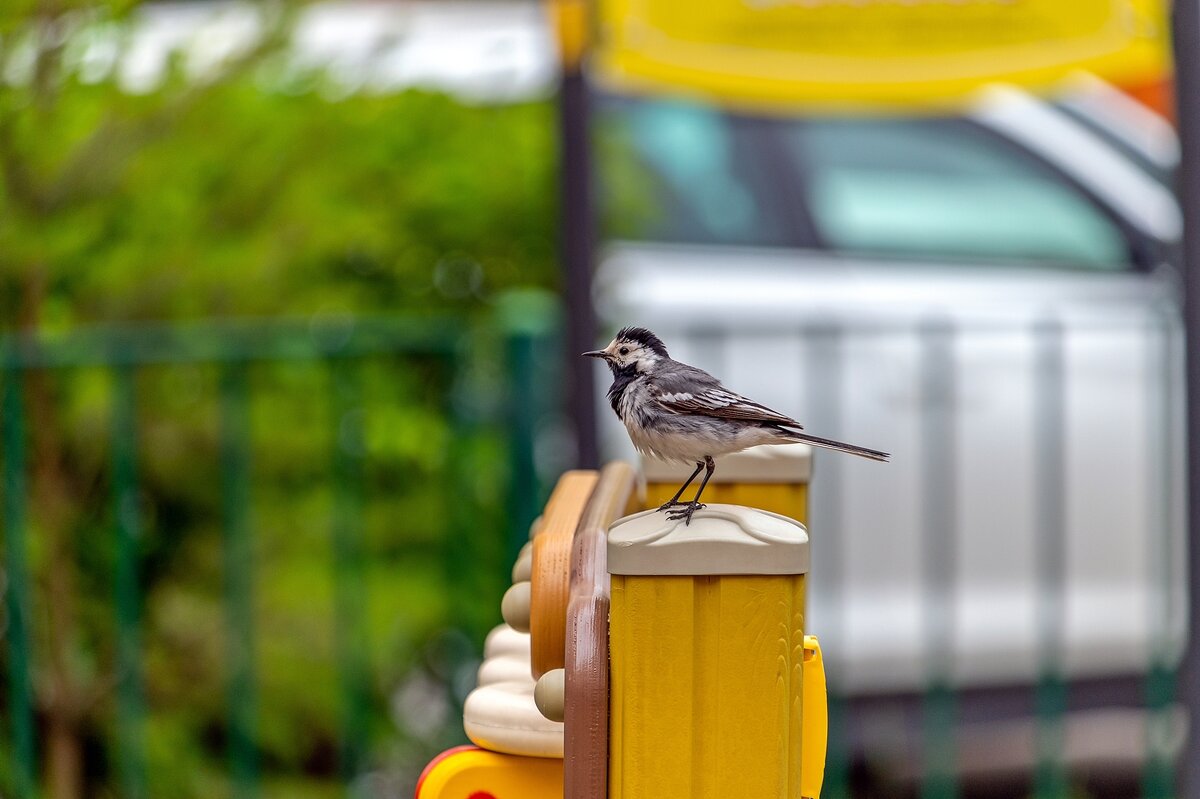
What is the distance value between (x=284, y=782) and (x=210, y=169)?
1.71 m

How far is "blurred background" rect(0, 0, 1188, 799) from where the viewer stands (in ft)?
11.7

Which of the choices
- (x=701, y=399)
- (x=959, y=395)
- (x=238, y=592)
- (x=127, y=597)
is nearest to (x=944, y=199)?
(x=959, y=395)

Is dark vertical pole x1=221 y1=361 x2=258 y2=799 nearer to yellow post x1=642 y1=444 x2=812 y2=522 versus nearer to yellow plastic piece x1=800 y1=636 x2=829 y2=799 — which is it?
yellow post x1=642 y1=444 x2=812 y2=522

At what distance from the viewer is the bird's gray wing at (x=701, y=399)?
1751 millimetres

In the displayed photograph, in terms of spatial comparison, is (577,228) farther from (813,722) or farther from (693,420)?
(813,722)

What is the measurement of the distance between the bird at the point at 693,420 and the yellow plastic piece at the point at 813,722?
0.27m

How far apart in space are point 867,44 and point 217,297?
1.95 meters

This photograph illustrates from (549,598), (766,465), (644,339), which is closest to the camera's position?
(549,598)

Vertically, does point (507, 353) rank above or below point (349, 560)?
above

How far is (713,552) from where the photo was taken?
147 centimetres

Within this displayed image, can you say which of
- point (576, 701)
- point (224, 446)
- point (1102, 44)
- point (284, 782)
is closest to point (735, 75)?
point (1102, 44)

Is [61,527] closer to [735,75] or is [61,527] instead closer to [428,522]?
[428,522]

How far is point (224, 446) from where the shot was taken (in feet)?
12.1

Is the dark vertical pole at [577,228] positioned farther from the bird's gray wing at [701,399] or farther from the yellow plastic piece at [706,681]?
the yellow plastic piece at [706,681]
